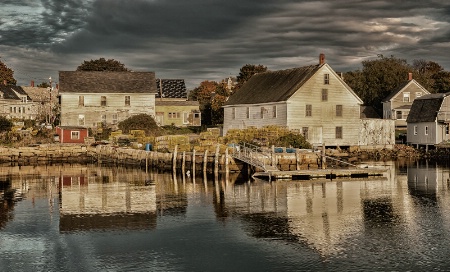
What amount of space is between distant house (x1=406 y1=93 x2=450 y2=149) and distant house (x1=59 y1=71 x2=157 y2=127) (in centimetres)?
3279

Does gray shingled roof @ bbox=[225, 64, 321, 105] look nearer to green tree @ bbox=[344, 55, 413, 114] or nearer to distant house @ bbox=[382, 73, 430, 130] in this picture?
distant house @ bbox=[382, 73, 430, 130]

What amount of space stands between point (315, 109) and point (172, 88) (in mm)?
38296

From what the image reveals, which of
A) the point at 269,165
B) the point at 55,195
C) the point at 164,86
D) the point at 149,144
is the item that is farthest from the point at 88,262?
the point at 164,86

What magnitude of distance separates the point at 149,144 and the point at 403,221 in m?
35.9

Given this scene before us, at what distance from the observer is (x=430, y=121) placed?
6838 centimetres

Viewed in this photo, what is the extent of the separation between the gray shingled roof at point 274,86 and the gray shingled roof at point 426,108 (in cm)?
1518

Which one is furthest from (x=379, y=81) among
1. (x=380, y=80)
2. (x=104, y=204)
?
(x=104, y=204)

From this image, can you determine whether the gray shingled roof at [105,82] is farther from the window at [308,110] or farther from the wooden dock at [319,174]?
the wooden dock at [319,174]

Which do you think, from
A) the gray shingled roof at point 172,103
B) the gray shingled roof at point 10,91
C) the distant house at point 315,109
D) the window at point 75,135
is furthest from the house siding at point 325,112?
the gray shingled roof at point 10,91

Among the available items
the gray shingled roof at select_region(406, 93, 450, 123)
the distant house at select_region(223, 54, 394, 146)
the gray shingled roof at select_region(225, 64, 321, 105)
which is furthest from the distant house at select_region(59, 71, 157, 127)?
the gray shingled roof at select_region(406, 93, 450, 123)

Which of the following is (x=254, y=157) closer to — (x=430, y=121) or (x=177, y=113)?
(x=430, y=121)

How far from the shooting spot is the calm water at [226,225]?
21.1 meters

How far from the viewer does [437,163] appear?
60562mm

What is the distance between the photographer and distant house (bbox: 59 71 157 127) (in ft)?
250
